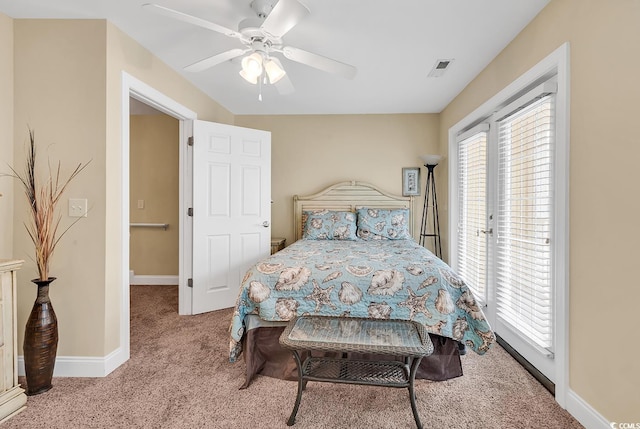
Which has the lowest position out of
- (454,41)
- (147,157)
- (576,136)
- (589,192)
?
(589,192)

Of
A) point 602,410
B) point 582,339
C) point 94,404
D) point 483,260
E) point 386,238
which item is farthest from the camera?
point 386,238

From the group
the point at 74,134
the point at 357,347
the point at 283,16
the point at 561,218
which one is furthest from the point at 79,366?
the point at 561,218

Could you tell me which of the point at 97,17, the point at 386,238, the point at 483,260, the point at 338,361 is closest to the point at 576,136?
the point at 483,260

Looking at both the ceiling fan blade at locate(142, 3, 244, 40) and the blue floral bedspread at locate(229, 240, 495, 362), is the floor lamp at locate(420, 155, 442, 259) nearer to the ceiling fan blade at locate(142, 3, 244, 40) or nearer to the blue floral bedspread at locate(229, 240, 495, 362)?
the blue floral bedspread at locate(229, 240, 495, 362)

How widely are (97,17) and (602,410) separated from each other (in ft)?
12.2

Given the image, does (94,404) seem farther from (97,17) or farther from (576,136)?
(576,136)

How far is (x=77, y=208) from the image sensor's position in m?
2.15

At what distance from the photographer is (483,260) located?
3.00 meters

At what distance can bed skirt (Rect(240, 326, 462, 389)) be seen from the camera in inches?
81.5

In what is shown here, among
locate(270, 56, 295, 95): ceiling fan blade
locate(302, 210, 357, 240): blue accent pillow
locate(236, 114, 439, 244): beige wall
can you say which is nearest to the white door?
locate(302, 210, 357, 240): blue accent pillow

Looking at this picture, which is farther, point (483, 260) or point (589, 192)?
point (483, 260)

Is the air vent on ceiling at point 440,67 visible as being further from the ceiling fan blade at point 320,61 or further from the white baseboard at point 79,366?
the white baseboard at point 79,366

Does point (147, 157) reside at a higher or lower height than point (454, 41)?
lower

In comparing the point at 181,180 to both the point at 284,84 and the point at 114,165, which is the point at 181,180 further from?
the point at 284,84
